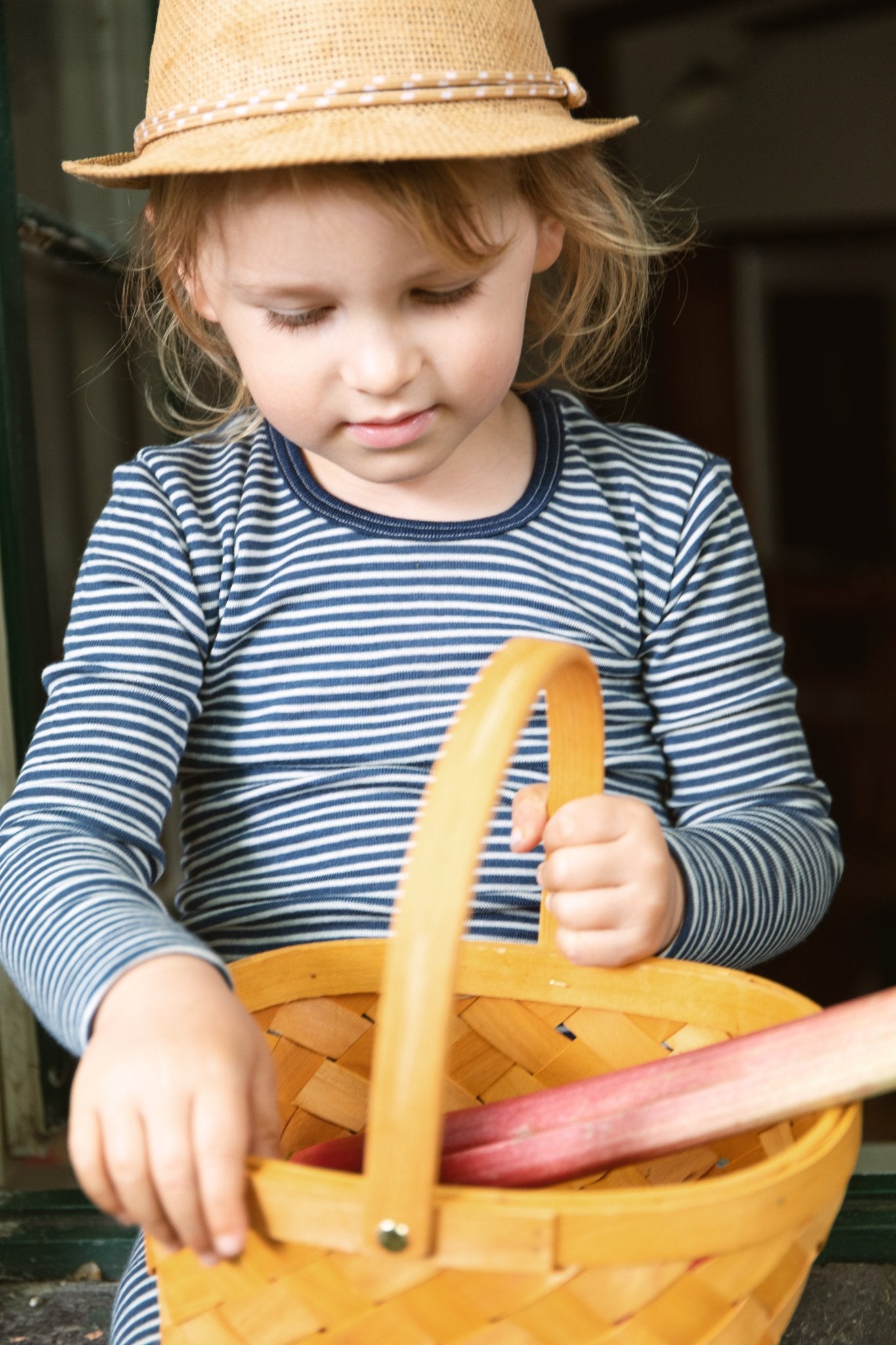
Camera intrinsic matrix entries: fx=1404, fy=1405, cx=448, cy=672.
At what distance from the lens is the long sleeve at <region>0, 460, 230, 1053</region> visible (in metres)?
0.75

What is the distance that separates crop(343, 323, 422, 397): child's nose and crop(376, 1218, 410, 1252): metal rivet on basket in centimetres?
48

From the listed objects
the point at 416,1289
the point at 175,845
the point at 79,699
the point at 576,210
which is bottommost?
the point at 175,845

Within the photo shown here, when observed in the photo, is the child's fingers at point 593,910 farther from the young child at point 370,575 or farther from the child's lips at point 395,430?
the child's lips at point 395,430

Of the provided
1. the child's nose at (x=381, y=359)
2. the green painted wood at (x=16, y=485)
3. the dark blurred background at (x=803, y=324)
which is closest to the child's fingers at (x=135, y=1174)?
the child's nose at (x=381, y=359)

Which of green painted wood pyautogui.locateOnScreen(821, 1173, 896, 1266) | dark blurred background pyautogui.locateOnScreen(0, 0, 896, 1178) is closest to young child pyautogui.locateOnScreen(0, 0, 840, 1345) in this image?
green painted wood pyautogui.locateOnScreen(821, 1173, 896, 1266)

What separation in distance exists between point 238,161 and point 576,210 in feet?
1.04

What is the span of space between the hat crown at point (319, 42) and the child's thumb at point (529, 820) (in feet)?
1.42

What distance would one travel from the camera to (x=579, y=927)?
837 millimetres

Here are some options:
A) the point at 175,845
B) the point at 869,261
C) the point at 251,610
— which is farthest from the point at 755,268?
the point at 251,610

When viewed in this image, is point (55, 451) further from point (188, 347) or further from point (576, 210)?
point (576, 210)

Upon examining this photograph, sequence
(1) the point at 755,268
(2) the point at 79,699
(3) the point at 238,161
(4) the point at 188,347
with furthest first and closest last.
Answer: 1. (1) the point at 755,268
2. (4) the point at 188,347
3. (2) the point at 79,699
4. (3) the point at 238,161

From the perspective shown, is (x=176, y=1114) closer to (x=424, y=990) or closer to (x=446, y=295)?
(x=424, y=990)

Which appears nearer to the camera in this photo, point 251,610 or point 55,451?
point 251,610

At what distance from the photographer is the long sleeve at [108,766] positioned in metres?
0.75
